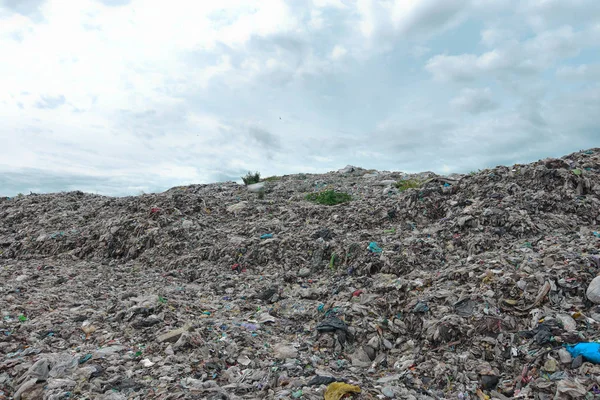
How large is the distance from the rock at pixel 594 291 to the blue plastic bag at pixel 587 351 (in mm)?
738

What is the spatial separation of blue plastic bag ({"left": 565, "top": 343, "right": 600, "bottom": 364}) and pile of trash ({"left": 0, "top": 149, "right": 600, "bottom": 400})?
0.4 inches

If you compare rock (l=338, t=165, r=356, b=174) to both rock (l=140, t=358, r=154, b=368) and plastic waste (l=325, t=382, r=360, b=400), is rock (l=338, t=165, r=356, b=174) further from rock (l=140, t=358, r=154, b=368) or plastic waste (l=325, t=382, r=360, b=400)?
plastic waste (l=325, t=382, r=360, b=400)

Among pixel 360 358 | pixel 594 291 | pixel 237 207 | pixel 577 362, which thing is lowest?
pixel 360 358

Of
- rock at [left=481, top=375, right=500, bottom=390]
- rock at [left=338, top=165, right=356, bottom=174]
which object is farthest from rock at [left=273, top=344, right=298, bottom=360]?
rock at [left=338, top=165, right=356, bottom=174]

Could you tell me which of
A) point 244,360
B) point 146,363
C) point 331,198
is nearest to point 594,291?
point 244,360

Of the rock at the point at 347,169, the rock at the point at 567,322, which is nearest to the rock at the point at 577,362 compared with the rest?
the rock at the point at 567,322

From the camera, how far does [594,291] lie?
3.28m

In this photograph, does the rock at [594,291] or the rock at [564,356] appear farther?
the rock at [594,291]

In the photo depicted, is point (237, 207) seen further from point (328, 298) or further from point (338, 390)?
point (338, 390)

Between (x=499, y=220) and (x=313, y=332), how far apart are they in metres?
3.34

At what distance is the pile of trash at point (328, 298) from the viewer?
2.77 metres

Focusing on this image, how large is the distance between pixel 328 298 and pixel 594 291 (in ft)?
Answer: 8.64

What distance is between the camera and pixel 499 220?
533cm

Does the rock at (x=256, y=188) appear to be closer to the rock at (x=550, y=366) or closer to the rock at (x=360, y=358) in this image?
the rock at (x=360, y=358)
